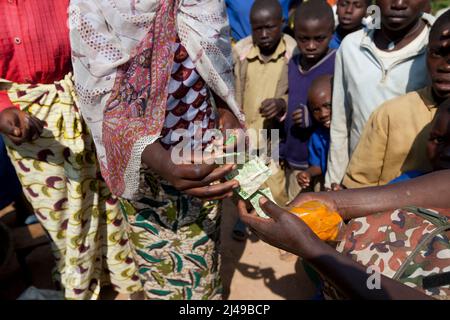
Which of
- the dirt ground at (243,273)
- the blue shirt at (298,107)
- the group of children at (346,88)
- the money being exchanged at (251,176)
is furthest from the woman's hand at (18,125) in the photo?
the blue shirt at (298,107)

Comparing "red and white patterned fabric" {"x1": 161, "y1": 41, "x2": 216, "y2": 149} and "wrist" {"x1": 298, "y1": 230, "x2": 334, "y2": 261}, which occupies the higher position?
"red and white patterned fabric" {"x1": 161, "y1": 41, "x2": 216, "y2": 149}

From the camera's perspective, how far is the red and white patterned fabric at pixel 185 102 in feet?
5.20

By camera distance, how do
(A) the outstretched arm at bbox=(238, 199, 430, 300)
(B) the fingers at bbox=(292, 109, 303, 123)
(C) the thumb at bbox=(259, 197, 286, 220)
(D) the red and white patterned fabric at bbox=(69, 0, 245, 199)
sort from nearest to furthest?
(A) the outstretched arm at bbox=(238, 199, 430, 300) → (C) the thumb at bbox=(259, 197, 286, 220) → (D) the red and white patterned fabric at bbox=(69, 0, 245, 199) → (B) the fingers at bbox=(292, 109, 303, 123)

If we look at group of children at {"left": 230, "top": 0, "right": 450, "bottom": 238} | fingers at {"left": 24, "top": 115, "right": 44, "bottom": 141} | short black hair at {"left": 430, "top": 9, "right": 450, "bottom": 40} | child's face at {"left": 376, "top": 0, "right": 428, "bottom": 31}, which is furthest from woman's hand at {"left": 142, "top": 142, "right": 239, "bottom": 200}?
child's face at {"left": 376, "top": 0, "right": 428, "bottom": 31}

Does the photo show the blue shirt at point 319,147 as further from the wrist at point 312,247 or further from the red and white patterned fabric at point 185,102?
the wrist at point 312,247

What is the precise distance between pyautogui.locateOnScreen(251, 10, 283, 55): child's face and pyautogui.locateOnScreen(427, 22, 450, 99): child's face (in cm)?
139

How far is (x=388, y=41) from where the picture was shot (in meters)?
2.12

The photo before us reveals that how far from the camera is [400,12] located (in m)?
2.00

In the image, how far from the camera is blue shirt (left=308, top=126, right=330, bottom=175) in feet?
8.64

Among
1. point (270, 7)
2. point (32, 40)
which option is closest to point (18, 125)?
point (32, 40)

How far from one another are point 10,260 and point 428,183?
8.64ft

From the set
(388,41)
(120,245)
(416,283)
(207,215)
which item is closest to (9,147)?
(120,245)

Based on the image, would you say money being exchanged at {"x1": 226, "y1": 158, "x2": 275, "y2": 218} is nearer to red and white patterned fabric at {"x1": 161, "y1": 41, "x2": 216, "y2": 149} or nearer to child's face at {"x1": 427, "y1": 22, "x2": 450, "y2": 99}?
red and white patterned fabric at {"x1": 161, "y1": 41, "x2": 216, "y2": 149}
